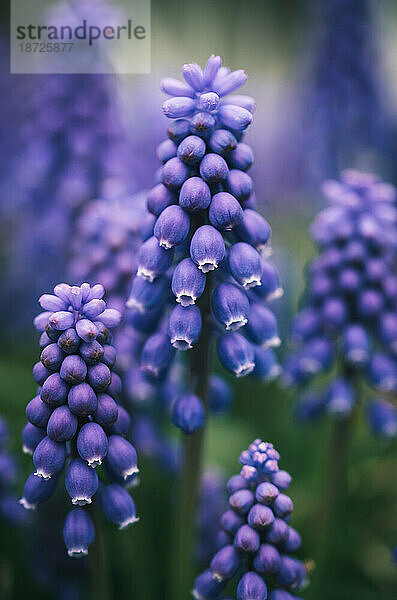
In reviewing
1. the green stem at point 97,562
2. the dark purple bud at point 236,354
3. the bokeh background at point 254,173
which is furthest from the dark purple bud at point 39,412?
the bokeh background at point 254,173

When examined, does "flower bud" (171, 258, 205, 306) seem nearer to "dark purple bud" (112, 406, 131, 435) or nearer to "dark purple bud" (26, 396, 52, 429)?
"dark purple bud" (112, 406, 131, 435)

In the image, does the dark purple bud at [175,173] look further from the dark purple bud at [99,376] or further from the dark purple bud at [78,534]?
the dark purple bud at [78,534]

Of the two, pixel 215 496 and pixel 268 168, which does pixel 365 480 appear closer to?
pixel 215 496

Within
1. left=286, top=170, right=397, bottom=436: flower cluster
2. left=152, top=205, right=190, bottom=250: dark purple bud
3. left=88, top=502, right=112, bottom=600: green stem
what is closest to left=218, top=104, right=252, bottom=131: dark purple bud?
left=152, top=205, right=190, bottom=250: dark purple bud

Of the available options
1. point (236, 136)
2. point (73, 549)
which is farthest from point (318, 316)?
point (73, 549)

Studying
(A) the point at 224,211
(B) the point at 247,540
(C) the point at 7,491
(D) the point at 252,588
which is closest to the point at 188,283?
(A) the point at 224,211

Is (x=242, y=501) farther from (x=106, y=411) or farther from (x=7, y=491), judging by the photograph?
(x=7, y=491)
